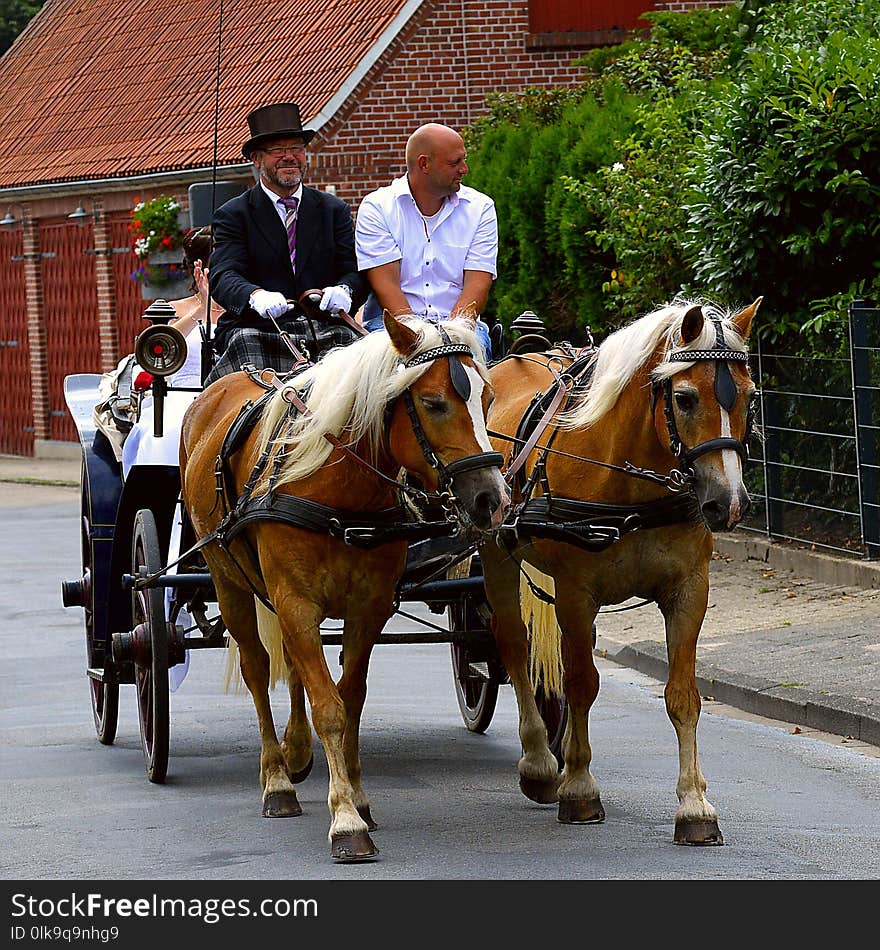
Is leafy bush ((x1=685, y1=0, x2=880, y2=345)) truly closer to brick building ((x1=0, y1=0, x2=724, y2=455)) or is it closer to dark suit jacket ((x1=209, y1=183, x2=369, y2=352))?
dark suit jacket ((x1=209, y1=183, x2=369, y2=352))

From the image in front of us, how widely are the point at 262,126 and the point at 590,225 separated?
817 cm

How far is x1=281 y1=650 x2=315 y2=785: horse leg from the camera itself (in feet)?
24.9

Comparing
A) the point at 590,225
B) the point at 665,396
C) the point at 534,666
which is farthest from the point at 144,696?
the point at 590,225

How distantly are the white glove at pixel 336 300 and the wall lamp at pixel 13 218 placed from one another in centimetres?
2349

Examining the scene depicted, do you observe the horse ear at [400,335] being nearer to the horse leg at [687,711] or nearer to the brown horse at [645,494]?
the brown horse at [645,494]

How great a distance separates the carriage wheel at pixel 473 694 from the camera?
344 inches

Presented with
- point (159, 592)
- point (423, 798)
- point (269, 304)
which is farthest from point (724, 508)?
point (159, 592)

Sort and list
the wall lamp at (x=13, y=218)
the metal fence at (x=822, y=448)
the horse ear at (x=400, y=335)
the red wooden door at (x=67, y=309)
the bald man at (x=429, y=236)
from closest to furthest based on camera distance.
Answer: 1. the horse ear at (x=400, y=335)
2. the bald man at (x=429, y=236)
3. the metal fence at (x=822, y=448)
4. the red wooden door at (x=67, y=309)
5. the wall lamp at (x=13, y=218)

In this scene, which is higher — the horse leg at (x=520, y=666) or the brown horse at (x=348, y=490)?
the brown horse at (x=348, y=490)

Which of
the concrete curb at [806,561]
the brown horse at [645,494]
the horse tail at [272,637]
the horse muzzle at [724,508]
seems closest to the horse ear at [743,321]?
the brown horse at [645,494]

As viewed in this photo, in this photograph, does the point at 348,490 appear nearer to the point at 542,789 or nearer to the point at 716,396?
the point at 716,396

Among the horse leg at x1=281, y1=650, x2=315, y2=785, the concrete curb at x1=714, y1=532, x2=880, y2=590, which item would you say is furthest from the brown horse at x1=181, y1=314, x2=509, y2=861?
the concrete curb at x1=714, y1=532, x2=880, y2=590

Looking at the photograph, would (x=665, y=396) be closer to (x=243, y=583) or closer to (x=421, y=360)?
(x=421, y=360)

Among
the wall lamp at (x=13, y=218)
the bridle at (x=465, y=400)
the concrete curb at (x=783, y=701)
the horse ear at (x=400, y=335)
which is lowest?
the concrete curb at (x=783, y=701)
